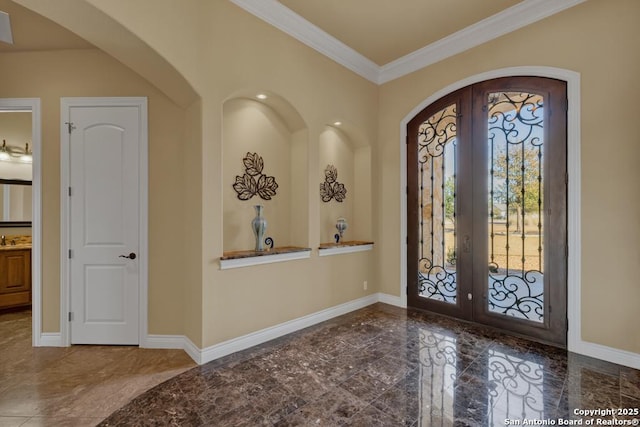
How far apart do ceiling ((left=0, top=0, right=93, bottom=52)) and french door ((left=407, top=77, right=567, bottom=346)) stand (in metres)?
4.07

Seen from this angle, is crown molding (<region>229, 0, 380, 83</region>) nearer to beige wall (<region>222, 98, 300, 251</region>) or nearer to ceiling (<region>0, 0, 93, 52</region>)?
beige wall (<region>222, 98, 300, 251</region>)

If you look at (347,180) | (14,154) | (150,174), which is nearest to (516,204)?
(347,180)

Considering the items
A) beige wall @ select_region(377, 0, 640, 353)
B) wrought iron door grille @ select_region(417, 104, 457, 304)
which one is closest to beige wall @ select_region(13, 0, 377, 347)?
wrought iron door grille @ select_region(417, 104, 457, 304)

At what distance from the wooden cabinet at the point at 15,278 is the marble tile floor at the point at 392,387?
11.7 ft

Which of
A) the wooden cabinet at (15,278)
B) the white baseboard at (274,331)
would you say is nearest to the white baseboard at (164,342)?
the white baseboard at (274,331)

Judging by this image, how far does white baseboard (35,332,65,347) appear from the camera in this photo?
3.08 m

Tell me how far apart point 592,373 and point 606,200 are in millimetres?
1542

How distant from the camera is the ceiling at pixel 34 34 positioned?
2.61 m

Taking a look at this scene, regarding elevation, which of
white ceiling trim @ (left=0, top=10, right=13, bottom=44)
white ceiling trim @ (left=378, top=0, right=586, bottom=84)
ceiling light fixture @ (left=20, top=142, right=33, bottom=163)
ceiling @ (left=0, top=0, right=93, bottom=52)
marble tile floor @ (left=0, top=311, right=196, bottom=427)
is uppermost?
white ceiling trim @ (left=378, top=0, right=586, bottom=84)

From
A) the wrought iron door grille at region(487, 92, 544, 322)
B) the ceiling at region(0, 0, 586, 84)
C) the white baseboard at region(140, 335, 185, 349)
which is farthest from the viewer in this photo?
the wrought iron door grille at region(487, 92, 544, 322)

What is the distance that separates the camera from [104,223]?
10.1 ft

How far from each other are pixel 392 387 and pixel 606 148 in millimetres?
2903

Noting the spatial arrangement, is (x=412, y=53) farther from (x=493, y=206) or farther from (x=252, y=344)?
(x=252, y=344)

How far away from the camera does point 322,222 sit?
13.8 feet
